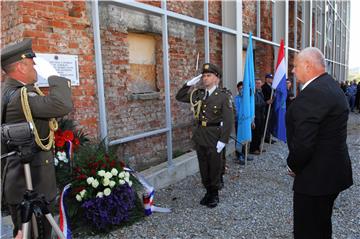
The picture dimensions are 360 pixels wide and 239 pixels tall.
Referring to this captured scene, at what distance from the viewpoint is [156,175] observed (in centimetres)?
460

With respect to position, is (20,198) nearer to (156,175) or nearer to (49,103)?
(49,103)

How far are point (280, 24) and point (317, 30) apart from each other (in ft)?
22.7

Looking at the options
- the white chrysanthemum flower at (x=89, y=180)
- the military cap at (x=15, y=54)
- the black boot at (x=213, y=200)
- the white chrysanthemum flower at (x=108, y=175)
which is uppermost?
the military cap at (x=15, y=54)

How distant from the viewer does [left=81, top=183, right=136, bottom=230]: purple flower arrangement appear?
3.08 m

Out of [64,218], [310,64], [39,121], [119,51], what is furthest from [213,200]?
[119,51]

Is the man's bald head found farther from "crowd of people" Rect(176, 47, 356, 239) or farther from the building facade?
the building facade

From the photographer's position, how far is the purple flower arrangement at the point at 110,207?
308cm

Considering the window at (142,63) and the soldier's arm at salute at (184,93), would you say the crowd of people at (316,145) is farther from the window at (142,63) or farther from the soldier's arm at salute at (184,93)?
the window at (142,63)

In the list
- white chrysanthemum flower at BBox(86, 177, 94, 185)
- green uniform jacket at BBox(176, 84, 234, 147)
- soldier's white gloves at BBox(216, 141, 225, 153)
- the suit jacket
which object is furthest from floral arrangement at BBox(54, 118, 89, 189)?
the suit jacket

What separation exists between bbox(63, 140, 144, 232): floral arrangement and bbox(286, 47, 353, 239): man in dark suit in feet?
5.64

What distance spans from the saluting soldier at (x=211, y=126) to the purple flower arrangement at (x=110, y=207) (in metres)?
1.09

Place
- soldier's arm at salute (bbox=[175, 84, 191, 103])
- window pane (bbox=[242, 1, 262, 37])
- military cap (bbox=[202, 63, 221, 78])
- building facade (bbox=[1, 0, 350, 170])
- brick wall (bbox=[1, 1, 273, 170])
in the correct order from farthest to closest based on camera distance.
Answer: window pane (bbox=[242, 1, 262, 37]) → soldier's arm at salute (bbox=[175, 84, 191, 103]) → military cap (bbox=[202, 63, 221, 78]) → building facade (bbox=[1, 0, 350, 170]) → brick wall (bbox=[1, 1, 273, 170])

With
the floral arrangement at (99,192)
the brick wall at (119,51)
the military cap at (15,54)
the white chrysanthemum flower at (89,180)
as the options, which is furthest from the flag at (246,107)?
the military cap at (15,54)

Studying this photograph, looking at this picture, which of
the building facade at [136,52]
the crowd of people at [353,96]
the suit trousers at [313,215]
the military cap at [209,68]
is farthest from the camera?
the crowd of people at [353,96]
